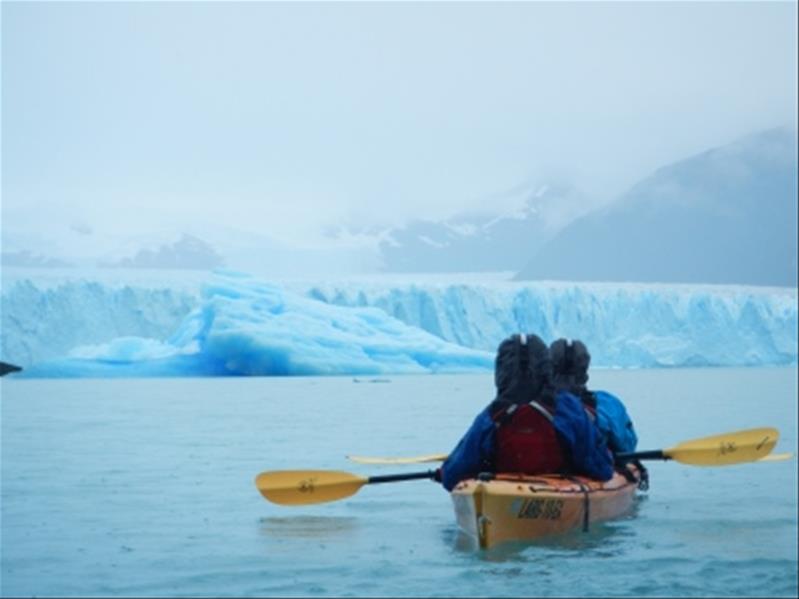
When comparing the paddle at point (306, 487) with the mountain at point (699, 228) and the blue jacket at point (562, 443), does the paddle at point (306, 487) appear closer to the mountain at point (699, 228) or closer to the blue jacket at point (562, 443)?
the blue jacket at point (562, 443)

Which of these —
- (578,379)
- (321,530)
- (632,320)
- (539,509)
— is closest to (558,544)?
(539,509)

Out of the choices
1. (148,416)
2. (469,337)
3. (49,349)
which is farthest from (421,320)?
(148,416)

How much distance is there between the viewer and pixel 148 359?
3070 cm

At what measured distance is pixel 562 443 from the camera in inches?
261

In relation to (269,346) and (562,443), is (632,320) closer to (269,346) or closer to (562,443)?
(269,346)

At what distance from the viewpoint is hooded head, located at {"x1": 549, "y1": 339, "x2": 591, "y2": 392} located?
769cm

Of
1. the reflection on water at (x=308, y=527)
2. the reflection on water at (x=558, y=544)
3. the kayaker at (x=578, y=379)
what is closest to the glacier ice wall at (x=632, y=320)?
the kayaker at (x=578, y=379)

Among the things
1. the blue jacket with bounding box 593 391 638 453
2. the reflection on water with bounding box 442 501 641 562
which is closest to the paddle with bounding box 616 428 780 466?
the blue jacket with bounding box 593 391 638 453

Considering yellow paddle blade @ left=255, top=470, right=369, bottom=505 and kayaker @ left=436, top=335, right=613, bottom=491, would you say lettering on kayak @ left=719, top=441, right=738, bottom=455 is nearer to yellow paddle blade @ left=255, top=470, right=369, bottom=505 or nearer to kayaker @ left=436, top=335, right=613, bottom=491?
kayaker @ left=436, top=335, right=613, bottom=491

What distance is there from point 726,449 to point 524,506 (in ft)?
7.06

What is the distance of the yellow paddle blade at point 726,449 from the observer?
7824mm

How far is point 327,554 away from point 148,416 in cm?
1345

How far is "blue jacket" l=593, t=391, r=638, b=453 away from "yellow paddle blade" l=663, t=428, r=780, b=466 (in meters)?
0.26

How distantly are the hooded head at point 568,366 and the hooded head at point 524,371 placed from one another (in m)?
1.13
